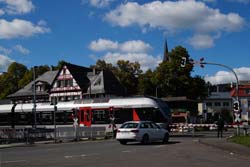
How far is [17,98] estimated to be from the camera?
90938 mm

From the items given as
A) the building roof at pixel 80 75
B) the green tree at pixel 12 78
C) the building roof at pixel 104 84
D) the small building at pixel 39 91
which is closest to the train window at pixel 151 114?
the building roof at pixel 104 84

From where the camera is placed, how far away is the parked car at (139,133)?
26578 mm

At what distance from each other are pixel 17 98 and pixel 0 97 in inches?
542

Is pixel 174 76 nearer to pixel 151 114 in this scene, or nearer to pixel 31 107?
pixel 31 107

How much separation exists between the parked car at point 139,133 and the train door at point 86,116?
1548 centimetres

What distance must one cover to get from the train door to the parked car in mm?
15475

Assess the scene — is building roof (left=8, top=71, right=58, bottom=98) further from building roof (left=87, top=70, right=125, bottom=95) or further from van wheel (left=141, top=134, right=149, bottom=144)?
van wheel (left=141, top=134, right=149, bottom=144)

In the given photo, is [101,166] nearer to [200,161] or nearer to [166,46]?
[200,161]

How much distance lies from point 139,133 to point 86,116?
17.1m

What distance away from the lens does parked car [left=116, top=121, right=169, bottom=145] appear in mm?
26578

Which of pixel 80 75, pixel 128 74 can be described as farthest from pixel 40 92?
pixel 128 74

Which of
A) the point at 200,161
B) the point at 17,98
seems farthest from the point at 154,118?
the point at 17,98

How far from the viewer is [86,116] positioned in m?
43.1

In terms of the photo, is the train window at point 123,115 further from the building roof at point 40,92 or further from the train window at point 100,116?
the building roof at point 40,92
